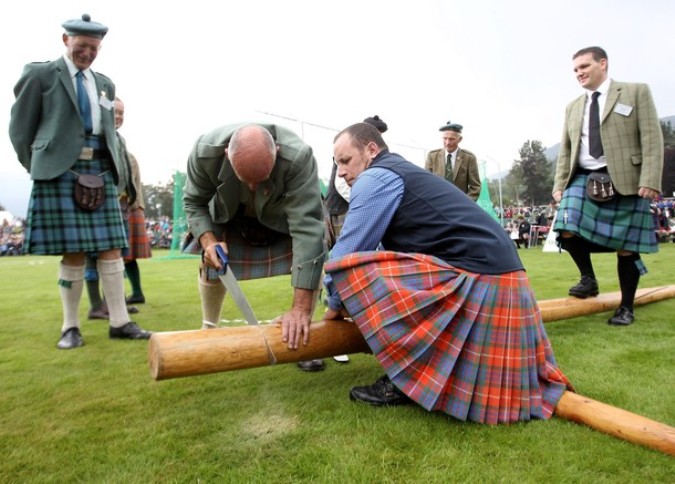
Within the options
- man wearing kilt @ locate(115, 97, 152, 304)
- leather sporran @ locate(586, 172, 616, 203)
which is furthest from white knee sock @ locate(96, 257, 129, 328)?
leather sporran @ locate(586, 172, 616, 203)

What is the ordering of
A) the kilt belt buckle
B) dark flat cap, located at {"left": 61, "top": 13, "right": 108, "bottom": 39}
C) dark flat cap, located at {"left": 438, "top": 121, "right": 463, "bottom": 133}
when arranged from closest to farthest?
dark flat cap, located at {"left": 61, "top": 13, "right": 108, "bottom": 39}, the kilt belt buckle, dark flat cap, located at {"left": 438, "top": 121, "right": 463, "bottom": 133}

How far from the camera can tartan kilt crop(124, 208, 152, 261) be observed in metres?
4.47

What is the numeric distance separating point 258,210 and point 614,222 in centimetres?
241

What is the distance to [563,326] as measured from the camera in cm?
325

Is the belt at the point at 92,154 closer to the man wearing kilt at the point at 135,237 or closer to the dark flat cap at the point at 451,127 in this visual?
the man wearing kilt at the point at 135,237

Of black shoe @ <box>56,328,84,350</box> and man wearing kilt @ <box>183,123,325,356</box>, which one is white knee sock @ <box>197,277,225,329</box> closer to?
man wearing kilt @ <box>183,123,325,356</box>

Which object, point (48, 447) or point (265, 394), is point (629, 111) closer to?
point (265, 394)

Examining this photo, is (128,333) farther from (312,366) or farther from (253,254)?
(312,366)

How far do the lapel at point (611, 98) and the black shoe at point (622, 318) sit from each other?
4.19 ft

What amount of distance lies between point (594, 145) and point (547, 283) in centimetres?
227

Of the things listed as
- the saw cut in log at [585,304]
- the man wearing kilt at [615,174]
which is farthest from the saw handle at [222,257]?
the man wearing kilt at [615,174]

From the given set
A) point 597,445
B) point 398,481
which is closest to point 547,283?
point 597,445

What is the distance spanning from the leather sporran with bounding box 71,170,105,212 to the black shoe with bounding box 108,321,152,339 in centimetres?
76

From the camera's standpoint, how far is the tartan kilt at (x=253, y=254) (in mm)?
2717
